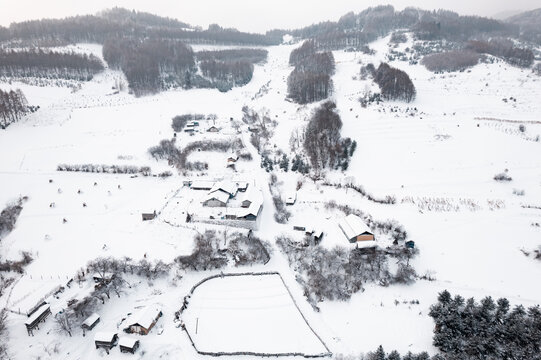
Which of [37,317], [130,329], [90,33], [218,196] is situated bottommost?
[130,329]

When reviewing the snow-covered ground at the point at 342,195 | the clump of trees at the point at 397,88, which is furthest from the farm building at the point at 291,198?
the clump of trees at the point at 397,88

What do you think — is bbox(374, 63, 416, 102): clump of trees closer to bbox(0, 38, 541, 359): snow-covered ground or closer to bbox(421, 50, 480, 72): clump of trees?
bbox(0, 38, 541, 359): snow-covered ground

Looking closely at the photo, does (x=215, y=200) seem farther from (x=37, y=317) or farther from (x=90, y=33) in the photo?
(x=90, y=33)

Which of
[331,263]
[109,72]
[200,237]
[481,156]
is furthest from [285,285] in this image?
[109,72]

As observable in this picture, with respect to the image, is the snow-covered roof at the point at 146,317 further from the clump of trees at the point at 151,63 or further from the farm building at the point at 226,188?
the clump of trees at the point at 151,63

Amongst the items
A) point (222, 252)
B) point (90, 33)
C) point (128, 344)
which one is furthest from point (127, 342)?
point (90, 33)
